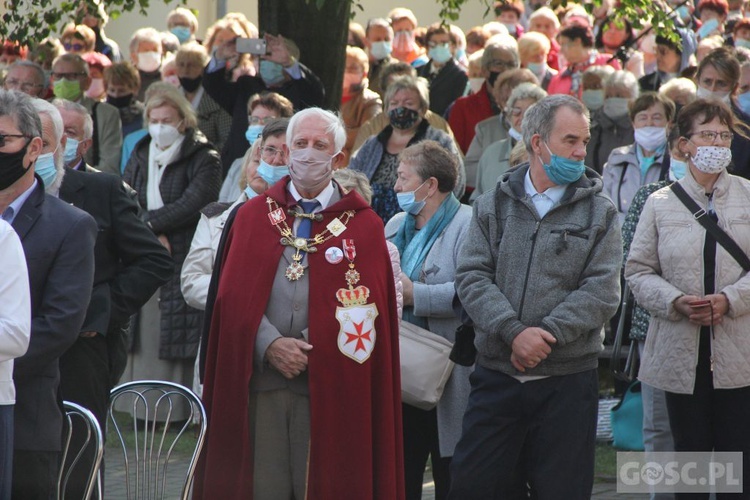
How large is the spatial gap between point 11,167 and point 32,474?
1077mm

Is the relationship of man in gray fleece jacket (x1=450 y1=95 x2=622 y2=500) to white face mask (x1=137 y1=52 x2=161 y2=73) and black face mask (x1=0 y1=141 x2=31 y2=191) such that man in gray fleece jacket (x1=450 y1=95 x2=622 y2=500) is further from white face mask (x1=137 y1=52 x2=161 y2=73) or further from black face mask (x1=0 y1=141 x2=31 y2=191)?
white face mask (x1=137 y1=52 x2=161 y2=73)

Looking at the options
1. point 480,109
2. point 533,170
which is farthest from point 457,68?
point 533,170

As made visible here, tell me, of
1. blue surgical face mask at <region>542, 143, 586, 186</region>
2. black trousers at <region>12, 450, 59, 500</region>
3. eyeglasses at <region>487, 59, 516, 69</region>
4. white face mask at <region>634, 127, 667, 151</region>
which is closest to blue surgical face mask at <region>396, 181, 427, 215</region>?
blue surgical face mask at <region>542, 143, 586, 186</region>

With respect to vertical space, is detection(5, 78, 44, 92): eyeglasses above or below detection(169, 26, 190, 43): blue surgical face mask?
below

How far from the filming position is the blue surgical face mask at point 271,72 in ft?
32.3

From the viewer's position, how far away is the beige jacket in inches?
245

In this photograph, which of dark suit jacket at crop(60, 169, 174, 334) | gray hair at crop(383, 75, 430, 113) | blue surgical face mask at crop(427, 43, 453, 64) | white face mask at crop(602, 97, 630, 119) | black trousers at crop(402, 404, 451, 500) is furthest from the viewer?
blue surgical face mask at crop(427, 43, 453, 64)

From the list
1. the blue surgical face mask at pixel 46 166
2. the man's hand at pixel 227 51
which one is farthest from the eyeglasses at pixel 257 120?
the blue surgical face mask at pixel 46 166

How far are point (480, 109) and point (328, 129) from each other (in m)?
5.88

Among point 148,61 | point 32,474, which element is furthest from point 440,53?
point 32,474

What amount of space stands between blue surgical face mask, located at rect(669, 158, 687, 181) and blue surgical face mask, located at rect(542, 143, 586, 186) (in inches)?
64.1

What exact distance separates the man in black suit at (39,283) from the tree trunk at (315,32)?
5.42m

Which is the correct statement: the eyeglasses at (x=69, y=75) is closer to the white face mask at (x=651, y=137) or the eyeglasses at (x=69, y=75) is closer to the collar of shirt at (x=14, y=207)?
the white face mask at (x=651, y=137)

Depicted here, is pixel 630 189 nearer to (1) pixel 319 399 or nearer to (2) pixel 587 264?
(2) pixel 587 264
